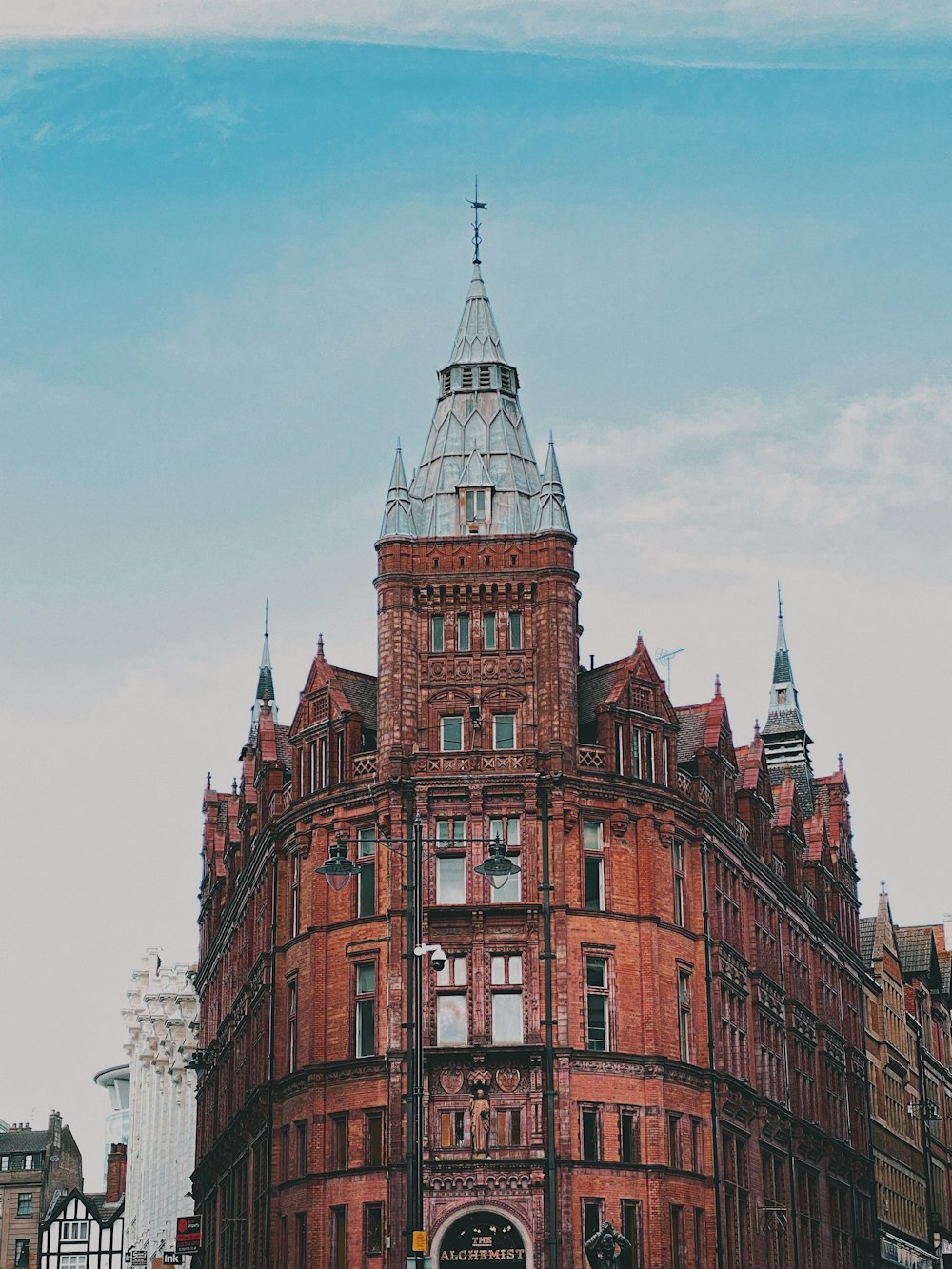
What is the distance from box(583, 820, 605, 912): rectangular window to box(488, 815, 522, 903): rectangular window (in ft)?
8.00

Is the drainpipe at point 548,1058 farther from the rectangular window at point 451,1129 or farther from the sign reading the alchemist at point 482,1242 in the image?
the rectangular window at point 451,1129

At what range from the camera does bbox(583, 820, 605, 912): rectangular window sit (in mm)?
71250

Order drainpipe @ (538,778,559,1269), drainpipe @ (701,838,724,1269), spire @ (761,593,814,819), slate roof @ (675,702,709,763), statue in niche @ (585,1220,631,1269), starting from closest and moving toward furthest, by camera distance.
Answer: statue in niche @ (585,1220,631,1269) < drainpipe @ (538,778,559,1269) < drainpipe @ (701,838,724,1269) < slate roof @ (675,702,709,763) < spire @ (761,593,814,819)

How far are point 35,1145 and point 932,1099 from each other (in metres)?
84.0

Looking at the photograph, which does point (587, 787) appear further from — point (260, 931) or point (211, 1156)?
point (211, 1156)

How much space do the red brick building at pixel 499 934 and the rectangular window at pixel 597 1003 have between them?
9 cm

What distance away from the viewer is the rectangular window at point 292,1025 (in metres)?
73.6

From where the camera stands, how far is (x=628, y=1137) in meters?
69.3

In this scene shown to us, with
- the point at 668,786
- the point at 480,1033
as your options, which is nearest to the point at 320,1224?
the point at 480,1033

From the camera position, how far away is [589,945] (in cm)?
7025

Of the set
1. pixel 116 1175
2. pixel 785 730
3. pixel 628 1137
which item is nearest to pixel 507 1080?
pixel 628 1137

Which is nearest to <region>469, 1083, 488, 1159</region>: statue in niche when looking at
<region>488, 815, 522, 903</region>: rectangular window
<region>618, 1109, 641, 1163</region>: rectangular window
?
<region>618, 1109, 641, 1163</region>: rectangular window

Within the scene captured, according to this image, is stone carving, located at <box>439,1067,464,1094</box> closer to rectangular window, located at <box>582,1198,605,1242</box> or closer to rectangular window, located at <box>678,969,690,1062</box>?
rectangular window, located at <box>582,1198,605,1242</box>

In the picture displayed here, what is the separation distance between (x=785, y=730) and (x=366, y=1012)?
53.4 metres
